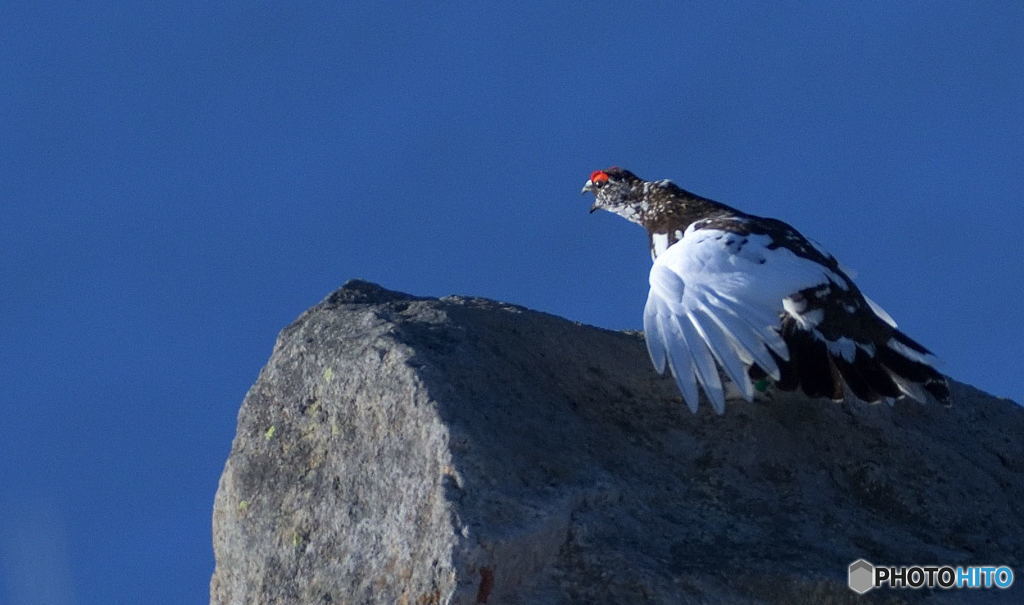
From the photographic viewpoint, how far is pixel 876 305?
5785 mm

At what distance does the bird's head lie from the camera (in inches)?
281

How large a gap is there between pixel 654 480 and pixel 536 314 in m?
1.05

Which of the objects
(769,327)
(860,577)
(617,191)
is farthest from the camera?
(617,191)

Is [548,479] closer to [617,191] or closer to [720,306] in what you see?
[720,306]

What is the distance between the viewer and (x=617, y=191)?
736 cm

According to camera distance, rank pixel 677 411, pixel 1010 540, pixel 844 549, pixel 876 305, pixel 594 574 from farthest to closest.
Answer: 1. pixel 876 305
2. pixel 677 411
3. pixel 1010 540
4. pixel 844 549
5. pixel 594 574

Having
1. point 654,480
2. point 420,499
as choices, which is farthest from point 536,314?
point 420,499

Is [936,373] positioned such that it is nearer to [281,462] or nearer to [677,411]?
[677,411]

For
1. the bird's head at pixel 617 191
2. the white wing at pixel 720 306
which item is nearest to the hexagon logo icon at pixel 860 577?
the white wing at pixel 720 306

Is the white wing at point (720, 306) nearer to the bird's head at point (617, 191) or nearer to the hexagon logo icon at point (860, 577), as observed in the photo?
the hexagon logo icon at point (860, 577)
